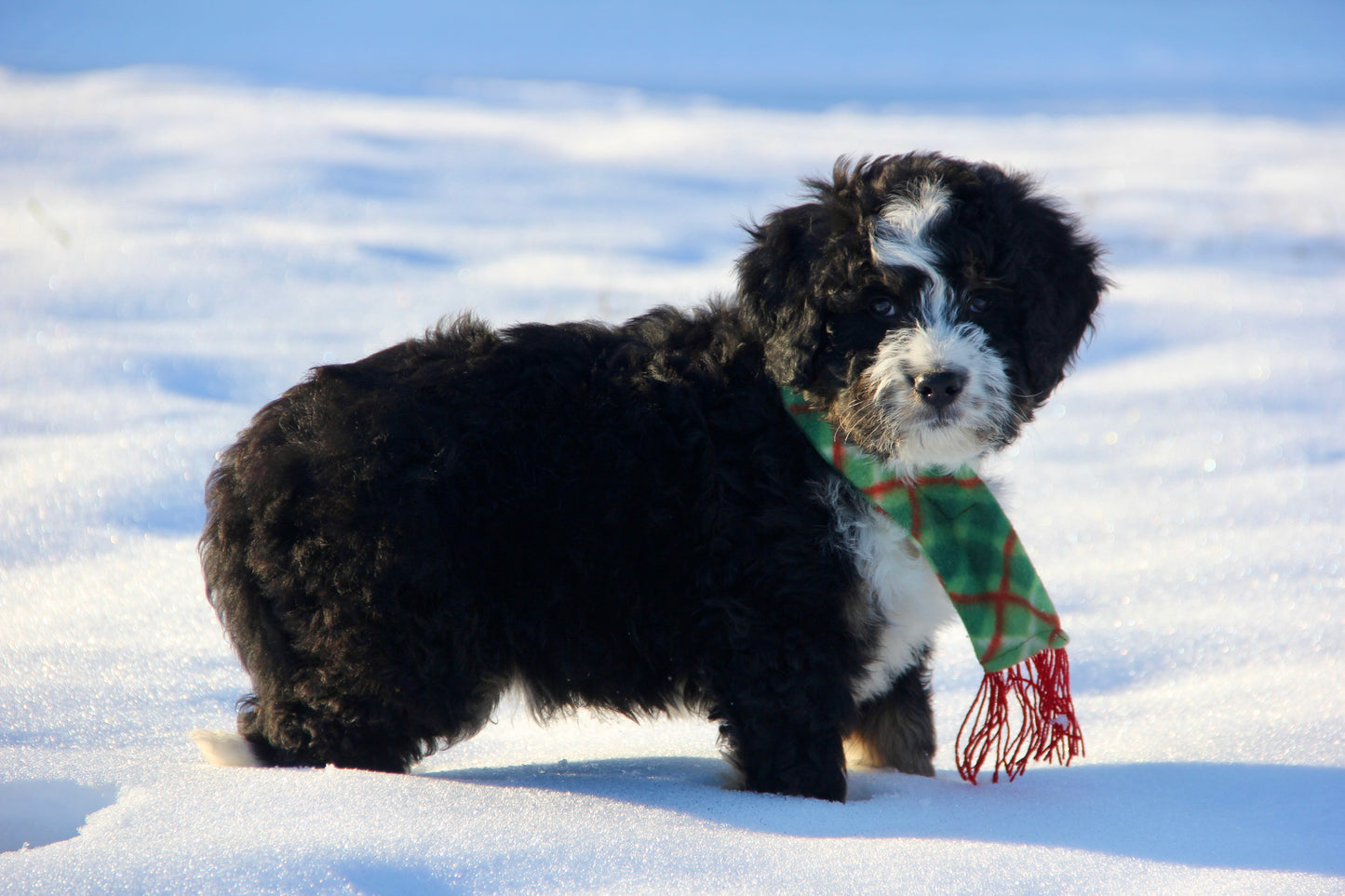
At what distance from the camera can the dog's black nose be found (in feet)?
10.1

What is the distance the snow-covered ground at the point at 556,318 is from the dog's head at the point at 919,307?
1.07 metres

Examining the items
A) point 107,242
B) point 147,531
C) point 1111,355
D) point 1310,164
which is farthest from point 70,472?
point 1310,164

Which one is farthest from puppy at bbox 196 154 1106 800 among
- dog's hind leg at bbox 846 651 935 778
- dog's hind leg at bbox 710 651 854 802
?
dog's hind leg at bbox 846 651 935 778

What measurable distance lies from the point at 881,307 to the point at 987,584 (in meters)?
0.91

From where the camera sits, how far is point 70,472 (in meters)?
5.83

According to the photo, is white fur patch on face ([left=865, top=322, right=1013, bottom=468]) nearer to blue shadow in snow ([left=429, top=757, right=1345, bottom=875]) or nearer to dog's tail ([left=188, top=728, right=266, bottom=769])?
blue shadow in snow ([left=429, top=757, right=1345, bottom=875])

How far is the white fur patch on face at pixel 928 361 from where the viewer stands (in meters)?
3.13

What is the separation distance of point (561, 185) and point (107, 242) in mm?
4713

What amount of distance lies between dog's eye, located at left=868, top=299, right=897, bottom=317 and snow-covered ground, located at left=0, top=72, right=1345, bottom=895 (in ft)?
4.40

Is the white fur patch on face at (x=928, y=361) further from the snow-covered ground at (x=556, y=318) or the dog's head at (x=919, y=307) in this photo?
the snow-covered ground at (x=556, y=318)

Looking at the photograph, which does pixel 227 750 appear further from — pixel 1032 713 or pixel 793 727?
pixel 1032 713

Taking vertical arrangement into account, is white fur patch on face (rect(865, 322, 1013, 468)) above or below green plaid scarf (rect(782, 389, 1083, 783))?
above

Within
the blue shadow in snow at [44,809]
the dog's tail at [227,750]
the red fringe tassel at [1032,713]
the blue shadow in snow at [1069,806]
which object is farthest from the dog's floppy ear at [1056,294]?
the blue shadow in snow at [44,809]

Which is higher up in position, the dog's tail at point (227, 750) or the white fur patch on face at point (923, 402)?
the white fur patch on face at point (923, 402)
